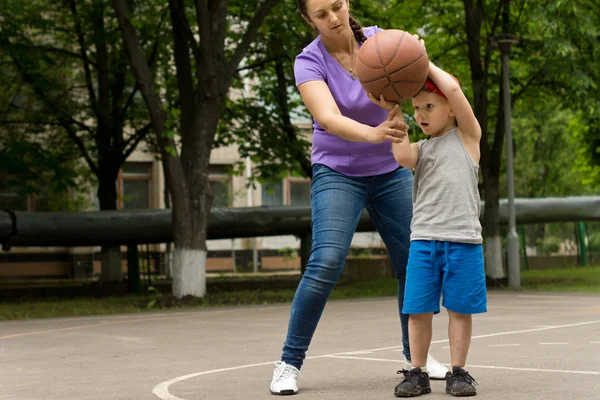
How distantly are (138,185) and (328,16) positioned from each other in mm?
31501

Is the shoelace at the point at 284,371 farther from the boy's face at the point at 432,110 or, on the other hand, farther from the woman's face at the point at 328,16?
the woman's face at the point at 328,16

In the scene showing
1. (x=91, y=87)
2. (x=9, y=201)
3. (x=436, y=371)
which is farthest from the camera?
(x=9, y=201)

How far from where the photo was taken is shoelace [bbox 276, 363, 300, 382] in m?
5.67

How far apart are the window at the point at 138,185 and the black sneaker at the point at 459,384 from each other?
103 feet

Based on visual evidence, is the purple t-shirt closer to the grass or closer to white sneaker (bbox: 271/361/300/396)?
white sneaker (bbox: 271/361/300/396)

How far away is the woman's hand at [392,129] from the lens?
504 centimetres

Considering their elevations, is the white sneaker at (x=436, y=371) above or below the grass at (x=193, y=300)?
below

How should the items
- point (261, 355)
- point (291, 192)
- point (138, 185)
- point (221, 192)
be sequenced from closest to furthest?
point (261, 355), point (138, 185), point (221, 192), point (291, 192)

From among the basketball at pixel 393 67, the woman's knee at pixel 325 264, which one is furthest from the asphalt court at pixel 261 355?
the basketball at pixel 393 67

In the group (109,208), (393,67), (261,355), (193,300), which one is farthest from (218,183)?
(393,67)

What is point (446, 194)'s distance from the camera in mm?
5465

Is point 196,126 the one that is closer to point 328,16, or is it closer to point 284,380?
point 328,16

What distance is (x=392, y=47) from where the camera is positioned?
17.0 feet

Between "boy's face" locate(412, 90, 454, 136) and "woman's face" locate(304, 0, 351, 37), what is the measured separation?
1.96 feet
